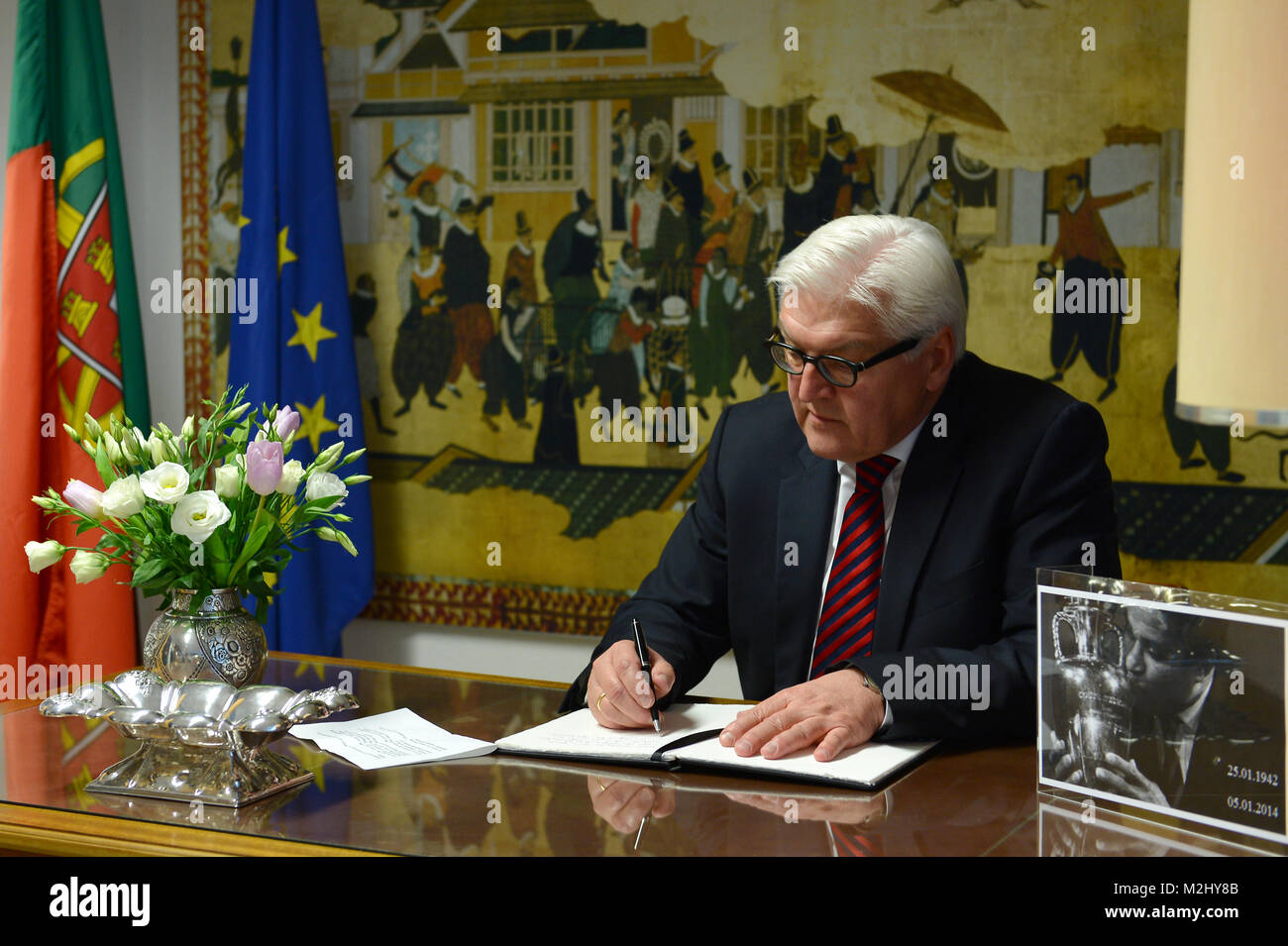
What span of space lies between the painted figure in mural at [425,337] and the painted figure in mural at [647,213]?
731 millimetres

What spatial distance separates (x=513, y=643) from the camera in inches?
178

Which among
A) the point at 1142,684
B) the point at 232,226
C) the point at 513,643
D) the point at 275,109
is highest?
the point at 275,109

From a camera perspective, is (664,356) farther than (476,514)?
No

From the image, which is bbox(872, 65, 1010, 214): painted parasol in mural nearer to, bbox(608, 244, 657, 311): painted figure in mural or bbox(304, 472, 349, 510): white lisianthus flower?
bbox(608, 244, 657, 311): painted figure in mural

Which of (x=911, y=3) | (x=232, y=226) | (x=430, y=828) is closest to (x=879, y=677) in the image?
(x=430, y=828)

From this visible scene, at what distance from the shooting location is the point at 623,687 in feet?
7.12

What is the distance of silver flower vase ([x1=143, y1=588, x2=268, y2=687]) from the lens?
2.04m

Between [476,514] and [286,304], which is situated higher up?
[286,304]

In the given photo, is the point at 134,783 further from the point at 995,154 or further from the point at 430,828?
the point at 995,154

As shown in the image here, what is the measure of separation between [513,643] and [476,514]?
0.48m

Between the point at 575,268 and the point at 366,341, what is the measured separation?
2.74 ft

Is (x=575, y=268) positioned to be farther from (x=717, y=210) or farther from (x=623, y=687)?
(x=623, y=687)

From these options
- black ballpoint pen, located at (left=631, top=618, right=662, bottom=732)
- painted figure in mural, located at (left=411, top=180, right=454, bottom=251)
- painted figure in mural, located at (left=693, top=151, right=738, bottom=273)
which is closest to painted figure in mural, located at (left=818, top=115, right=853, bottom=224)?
painted figure in mural, located at (left=693, top=151, right=738, bottom=273)

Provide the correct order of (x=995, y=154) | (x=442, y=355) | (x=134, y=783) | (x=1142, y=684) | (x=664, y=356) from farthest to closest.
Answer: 1. (x=442, y=355)
2. (x=664, y=356)
3. (x=995, y=154)
4. (x=134, y=783)
5. (x=1142, y=684)
